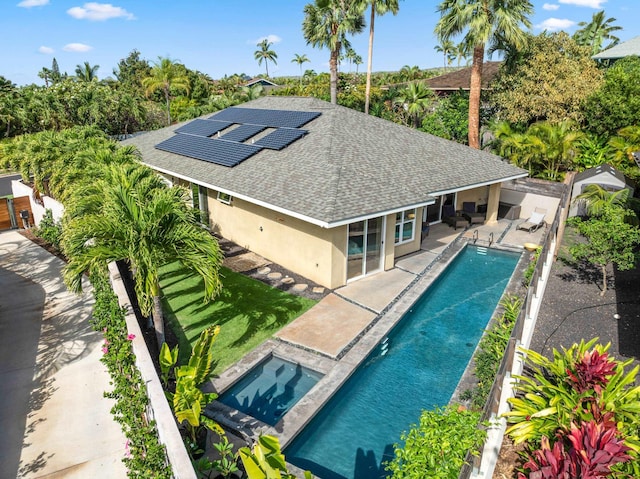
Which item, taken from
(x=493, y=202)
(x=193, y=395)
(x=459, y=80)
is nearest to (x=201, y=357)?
(x=193, y=395)

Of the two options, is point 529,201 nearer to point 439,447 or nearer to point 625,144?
point 625,144

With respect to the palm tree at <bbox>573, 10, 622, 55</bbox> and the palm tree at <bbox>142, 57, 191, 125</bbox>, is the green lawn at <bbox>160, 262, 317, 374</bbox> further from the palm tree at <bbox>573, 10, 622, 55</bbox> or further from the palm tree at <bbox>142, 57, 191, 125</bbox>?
the palm tree at <bbox>573, 10, 622, 55</bbox>

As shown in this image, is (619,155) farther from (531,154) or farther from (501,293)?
(501,293)

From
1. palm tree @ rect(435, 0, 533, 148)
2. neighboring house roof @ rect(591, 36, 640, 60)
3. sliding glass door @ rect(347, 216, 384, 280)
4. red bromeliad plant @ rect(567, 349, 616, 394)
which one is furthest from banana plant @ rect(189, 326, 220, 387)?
neighboring house roof @ rect(591, 36, 640, 60)

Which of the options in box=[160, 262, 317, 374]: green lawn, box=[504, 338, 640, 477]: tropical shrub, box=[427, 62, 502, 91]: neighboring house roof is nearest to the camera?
box=[504, 338, 640, 477]: tropical shrub

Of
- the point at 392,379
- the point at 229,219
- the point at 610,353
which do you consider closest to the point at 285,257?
the point at 229,219
